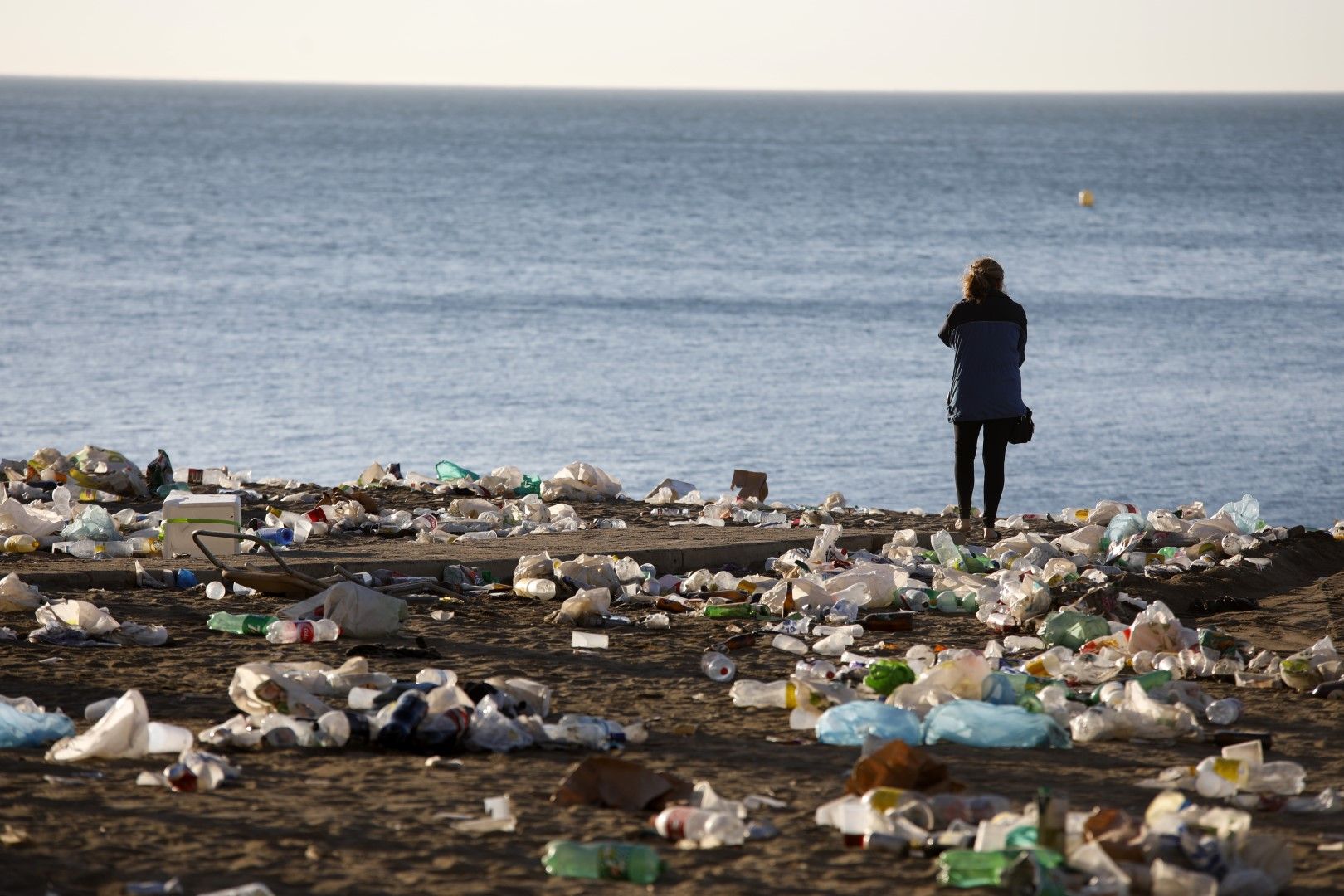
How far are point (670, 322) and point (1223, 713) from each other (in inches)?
937

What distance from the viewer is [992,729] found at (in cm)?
469

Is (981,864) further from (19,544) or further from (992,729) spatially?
(19,544)

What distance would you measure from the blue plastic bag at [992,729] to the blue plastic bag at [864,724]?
6 cm

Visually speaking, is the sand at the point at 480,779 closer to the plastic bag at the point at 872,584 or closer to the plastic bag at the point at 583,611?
the plastic bag at the point at 583,611

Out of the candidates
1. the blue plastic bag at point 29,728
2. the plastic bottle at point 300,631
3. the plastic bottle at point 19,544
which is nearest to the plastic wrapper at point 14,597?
the plastic bottle at point 300,631

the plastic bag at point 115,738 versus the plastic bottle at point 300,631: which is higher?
the plastic bag at point 115,738

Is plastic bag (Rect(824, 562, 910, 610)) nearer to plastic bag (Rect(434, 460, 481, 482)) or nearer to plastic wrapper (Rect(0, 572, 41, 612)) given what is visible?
plastic wrapper (Rect(0, 572, 41, 612))

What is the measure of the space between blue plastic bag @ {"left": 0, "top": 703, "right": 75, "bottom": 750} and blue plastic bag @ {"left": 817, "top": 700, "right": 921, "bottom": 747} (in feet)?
7.13

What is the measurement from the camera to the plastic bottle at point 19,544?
7.78 meters

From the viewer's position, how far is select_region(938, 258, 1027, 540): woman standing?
27.4 feet

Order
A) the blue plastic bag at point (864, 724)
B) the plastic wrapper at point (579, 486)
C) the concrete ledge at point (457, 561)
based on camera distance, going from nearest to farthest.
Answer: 1. the blue plastic bag at point (864, 724)
2. the concrete ledge at point (457, 561)
3. the plastic wrapper at point (579, 486)

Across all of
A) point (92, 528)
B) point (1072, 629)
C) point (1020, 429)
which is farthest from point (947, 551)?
point (92, 528)

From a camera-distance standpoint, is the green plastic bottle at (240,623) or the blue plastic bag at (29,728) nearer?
the blue plastic bag at (29,728)

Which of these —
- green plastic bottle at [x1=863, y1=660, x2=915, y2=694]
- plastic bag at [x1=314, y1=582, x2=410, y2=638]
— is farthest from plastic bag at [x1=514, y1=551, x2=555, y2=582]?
green plastic bottle at [x1=863, y1=660, x2=915, y2=694]
